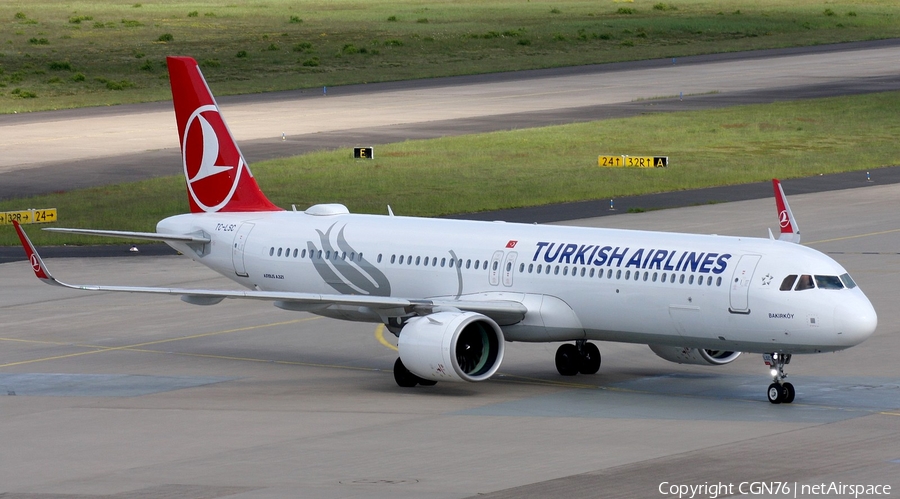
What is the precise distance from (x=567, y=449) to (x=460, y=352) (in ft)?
21.8

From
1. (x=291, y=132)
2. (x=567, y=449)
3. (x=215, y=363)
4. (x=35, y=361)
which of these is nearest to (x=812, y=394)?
(x=567, y=449)

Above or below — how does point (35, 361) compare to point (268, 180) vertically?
below

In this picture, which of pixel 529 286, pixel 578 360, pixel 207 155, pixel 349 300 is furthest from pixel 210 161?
pixel 578 360

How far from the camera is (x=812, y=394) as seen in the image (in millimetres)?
34531

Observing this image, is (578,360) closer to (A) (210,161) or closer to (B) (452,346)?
(B) (452,346)

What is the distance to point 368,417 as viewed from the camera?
3291 cm

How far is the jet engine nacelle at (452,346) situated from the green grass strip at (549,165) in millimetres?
29179

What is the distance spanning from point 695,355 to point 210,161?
1549 cm

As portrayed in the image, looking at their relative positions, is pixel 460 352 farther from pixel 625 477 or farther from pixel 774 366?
pixel 625 477

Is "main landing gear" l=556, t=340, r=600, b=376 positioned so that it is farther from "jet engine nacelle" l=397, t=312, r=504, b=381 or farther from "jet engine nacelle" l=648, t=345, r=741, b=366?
"jet engine nacelle" l=397, t=312, r=504, b=381

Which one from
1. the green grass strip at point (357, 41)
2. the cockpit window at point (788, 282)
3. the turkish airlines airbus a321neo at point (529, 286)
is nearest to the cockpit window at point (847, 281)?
the turkish airlines airbus a321neo at point (529, 286)

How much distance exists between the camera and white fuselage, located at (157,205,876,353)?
3272 centimetres

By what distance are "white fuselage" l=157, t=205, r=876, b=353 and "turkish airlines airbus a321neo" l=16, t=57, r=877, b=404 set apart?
0.04 meters

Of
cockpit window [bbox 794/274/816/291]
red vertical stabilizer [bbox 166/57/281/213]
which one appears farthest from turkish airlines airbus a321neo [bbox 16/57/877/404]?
red vertical stabilizer [bbox 166/57/281/213]
